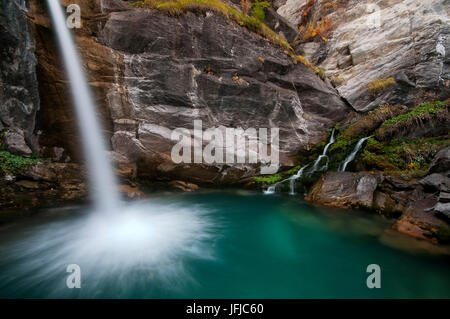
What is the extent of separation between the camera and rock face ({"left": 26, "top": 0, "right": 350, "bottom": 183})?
5690 mm

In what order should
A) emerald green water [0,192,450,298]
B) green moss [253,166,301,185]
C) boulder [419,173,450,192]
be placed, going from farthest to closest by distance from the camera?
1. green moss [253,166,301,185]
2. boulder [419,173,450,192]
3. emerald green water [0,192,450,298]

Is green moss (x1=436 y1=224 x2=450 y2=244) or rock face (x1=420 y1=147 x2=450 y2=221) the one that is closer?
green moss (x1=436 y1=224 x2=450 y2=244)

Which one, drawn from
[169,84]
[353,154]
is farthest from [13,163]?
[353,154]

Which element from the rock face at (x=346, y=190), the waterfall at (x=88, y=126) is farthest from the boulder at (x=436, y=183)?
the waterfall at (x=88, y=126)

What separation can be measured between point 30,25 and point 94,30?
5.21ft

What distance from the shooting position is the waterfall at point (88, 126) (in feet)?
17.4

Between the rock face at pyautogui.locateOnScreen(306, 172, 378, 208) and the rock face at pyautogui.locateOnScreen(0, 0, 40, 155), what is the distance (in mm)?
9959

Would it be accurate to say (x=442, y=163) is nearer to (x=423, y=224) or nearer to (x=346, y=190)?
(x=423, y=224)

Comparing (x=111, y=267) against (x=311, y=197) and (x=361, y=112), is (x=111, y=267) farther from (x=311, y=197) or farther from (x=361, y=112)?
(x=361, y=112)

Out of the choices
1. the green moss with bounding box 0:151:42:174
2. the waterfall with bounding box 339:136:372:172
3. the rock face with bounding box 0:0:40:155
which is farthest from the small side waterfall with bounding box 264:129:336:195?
the rock face with bounding box 0:0:40:155

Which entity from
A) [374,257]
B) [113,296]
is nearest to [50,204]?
[113,296]

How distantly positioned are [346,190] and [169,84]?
7.20 metres

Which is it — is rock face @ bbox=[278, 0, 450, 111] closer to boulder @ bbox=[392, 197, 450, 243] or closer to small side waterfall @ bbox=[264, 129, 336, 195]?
small side waterfall @ bbox=[264, 129, 336, 195]

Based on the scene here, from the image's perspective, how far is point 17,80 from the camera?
16.9 feet
